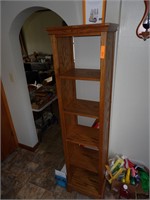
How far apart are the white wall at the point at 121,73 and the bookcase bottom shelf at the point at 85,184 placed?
45 centimetres

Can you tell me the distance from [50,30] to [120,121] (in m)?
1.22

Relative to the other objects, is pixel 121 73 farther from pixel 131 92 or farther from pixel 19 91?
pixel 19 91

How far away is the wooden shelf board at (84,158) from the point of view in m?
1.68

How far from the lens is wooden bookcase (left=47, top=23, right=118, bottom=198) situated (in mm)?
1105

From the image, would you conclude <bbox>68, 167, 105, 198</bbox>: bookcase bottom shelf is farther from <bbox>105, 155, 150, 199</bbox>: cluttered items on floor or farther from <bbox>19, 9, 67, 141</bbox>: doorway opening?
<bbox>19, 9, 67, 141</bbox>: doorway opening

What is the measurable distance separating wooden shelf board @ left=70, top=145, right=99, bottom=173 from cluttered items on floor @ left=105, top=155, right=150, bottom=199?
23 cm

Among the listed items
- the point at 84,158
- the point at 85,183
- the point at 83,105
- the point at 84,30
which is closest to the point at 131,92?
the point at 83,105

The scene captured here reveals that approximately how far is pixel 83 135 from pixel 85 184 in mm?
670

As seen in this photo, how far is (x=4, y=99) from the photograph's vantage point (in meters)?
2.26

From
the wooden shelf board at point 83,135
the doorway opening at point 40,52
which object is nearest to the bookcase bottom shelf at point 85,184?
the wooden shelf board at point 83,135

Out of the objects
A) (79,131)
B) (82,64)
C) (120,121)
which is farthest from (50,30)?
(120,121)

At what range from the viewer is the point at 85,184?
179 centimetres

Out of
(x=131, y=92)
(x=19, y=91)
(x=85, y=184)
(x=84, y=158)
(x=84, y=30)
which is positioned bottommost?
(x=85, y=184)

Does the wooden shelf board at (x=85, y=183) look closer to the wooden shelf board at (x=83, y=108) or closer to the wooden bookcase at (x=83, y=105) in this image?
the wooden bookcase at (x=83, y=105)
